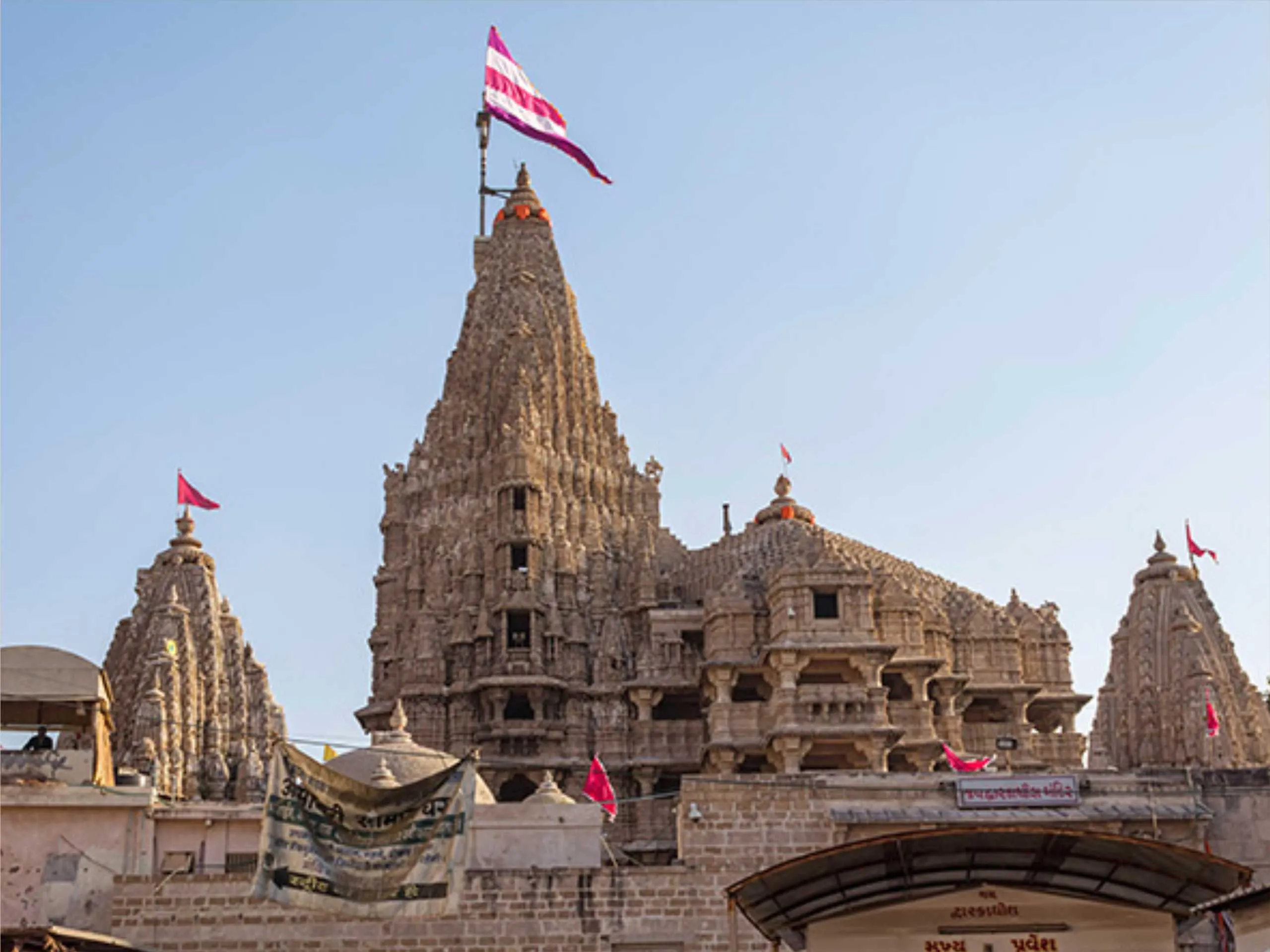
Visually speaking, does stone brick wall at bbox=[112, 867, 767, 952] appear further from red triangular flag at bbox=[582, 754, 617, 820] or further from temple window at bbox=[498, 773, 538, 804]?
temple window at bbox=[498, 773, 538, 804]

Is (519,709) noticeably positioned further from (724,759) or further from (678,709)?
(724,759)

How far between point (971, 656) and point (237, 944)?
2795 centimetres

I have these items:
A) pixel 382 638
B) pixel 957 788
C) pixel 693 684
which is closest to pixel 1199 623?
pixel 693 684

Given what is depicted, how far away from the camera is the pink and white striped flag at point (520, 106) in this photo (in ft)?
160

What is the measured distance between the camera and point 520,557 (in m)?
49.3

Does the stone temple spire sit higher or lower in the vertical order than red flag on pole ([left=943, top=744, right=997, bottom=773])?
higher

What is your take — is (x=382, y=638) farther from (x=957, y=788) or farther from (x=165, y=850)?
(x=957, y=788)

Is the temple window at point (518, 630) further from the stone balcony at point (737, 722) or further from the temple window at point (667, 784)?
the stone balcony at point (737, 722)


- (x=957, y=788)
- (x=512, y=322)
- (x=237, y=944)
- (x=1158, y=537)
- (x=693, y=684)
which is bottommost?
(x=237, y=944)

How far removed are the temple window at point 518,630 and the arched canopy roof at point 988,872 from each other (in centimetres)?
3011

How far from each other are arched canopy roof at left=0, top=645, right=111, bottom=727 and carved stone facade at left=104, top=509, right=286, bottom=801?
1258 centimetres

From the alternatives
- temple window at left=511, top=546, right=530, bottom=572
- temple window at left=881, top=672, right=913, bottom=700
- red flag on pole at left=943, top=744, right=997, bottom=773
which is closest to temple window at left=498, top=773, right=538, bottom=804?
temple window at left=511, top=546, right=530, bottom=572

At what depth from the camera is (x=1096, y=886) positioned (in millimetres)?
17125

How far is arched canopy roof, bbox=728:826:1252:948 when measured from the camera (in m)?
16.1
